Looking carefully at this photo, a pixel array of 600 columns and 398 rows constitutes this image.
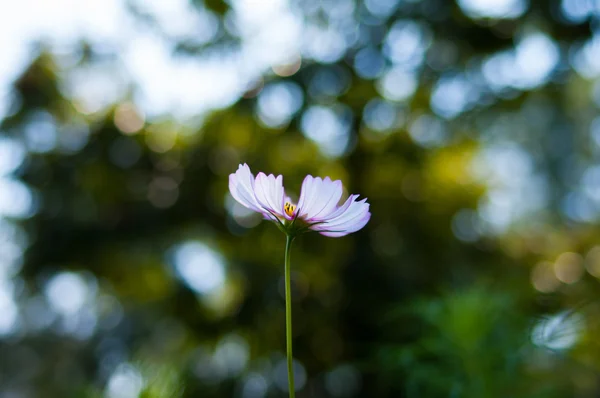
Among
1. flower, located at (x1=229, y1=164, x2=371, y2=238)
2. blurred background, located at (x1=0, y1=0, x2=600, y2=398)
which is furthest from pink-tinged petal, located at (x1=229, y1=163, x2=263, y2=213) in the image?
blurred background, located at (x1=0, y1=0, x2=600, y2=398)

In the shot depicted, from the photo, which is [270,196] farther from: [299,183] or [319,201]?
[299,183]

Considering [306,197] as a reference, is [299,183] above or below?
below

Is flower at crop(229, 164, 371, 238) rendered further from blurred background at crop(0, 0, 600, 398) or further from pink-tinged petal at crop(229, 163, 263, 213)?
blurred background at crop(0, 0, 600, 398)

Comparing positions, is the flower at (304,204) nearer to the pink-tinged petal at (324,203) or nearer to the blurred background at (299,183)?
the pink-tinged petal at (324,203)

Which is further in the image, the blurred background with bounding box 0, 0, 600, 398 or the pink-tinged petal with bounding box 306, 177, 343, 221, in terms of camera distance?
the blurred background with bounding box 0, 0, 600, 398

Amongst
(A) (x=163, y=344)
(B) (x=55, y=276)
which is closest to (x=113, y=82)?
(B) (x=55, y=276)

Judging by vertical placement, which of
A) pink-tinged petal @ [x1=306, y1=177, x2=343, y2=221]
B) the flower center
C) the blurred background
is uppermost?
pink-tinged petal @ [x1=306, y1=177, x2=343, y2=221]

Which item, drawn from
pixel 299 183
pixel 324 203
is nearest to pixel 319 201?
pixel 324 203

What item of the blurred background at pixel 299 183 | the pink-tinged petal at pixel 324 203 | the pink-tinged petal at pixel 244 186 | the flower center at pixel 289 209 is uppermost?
the pink-tinged petal at pixel 244 186

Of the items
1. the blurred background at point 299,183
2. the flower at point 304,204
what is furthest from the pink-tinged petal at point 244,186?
the blurred background at point 299,183
